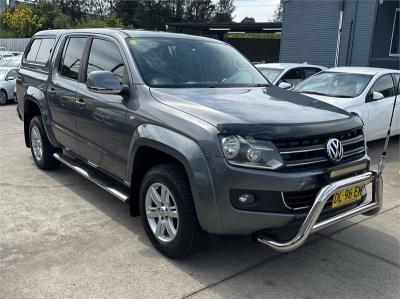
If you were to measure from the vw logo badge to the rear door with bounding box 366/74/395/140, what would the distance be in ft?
15.4

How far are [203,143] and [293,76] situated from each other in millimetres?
8099

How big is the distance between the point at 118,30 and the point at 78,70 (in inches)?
27.5

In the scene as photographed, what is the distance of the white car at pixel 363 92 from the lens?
25.3ft

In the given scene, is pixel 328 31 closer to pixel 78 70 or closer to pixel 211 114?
pixel 78 70

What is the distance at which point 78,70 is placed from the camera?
5094 mm

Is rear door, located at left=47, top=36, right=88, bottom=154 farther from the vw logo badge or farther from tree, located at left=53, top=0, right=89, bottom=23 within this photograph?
tree, located at left=53, top=0, right=89, bottom=23

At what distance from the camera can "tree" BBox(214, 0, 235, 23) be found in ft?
232

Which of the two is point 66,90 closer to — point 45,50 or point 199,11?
point 45,50

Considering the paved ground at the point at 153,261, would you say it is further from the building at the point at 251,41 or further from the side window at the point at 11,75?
the building at the point at 251,41

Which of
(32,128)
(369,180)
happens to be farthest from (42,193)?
(369,180)

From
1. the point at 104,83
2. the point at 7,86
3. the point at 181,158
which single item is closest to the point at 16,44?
the point at 7,86

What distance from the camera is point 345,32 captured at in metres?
16.6

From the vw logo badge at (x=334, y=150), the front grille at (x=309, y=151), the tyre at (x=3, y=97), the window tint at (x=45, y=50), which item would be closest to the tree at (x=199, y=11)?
the tyre at (x=3, y=97)

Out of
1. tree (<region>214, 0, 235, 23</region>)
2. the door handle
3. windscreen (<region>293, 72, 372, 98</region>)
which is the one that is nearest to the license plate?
the door handle
